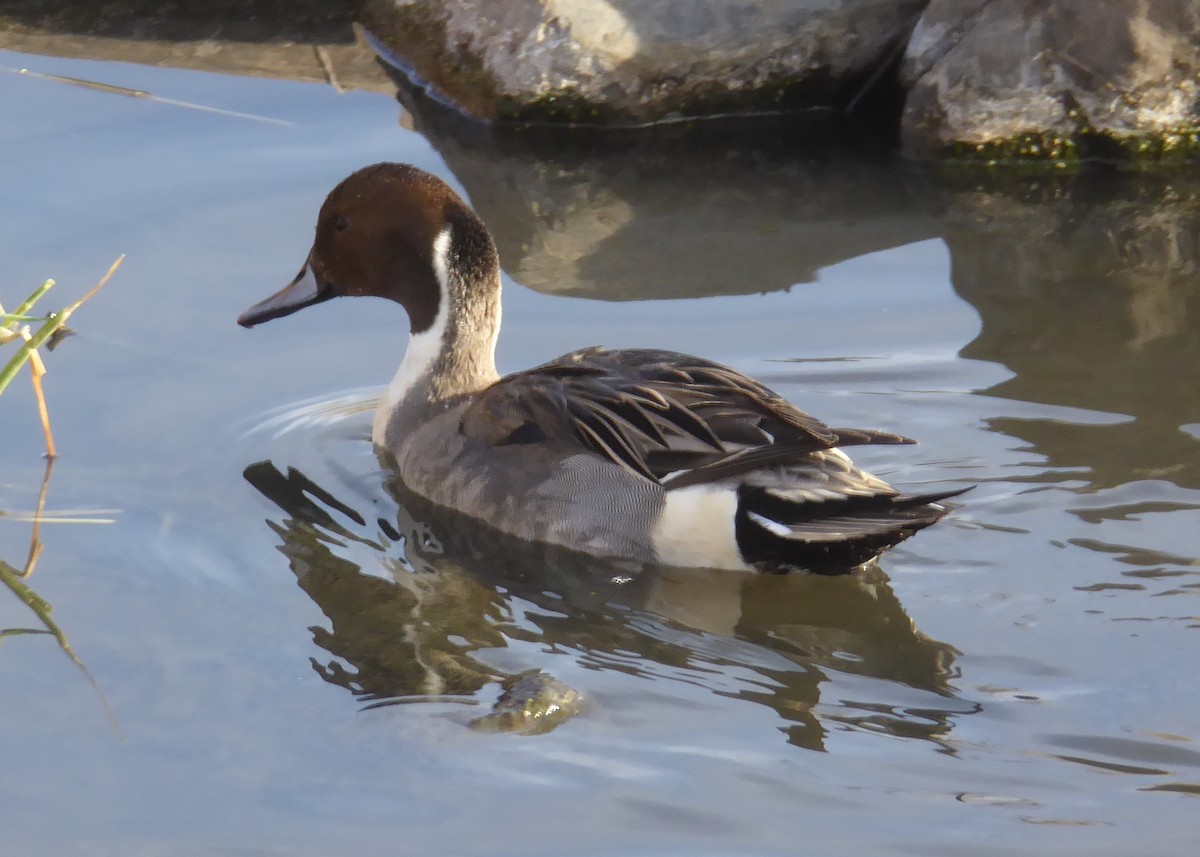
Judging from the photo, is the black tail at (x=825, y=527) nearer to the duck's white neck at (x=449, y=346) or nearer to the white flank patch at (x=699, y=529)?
the white flank patch at (x=699, y=529)

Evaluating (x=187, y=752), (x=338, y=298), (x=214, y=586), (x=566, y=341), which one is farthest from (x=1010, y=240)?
(x=187, y=752)

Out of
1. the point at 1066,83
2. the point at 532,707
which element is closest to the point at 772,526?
the point at 532,707

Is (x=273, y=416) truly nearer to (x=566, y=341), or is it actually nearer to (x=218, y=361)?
(x=218, y=361)

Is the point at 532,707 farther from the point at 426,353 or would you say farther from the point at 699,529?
the point at 426,353

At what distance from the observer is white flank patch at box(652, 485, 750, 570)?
4582mm

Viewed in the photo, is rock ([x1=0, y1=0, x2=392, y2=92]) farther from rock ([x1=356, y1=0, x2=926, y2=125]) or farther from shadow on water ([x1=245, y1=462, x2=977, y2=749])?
shadow on water ([x1=245, y1=462, x2=977, y2=749])

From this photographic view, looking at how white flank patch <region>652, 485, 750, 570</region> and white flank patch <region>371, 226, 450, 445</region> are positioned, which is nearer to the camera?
white flank patch <region>652, 485, 750, 570</region>

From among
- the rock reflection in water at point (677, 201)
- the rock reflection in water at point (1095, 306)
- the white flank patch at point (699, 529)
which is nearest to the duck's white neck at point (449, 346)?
the rock reflection in water at point (677, 201)

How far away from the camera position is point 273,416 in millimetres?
5465

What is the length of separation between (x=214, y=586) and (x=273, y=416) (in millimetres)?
1103

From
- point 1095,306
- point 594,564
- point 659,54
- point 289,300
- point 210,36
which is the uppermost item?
point 659,54

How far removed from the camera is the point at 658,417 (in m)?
4.67

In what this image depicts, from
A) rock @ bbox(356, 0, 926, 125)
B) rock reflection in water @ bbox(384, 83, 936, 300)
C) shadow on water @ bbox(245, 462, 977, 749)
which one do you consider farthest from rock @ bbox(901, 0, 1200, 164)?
shadow on water @ bbox(245, 462, 977, 749)

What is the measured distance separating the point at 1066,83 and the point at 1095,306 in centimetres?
155
